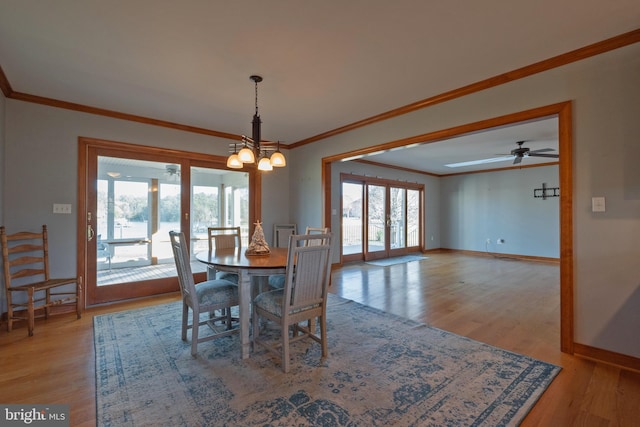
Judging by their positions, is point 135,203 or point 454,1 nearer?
point 454,1

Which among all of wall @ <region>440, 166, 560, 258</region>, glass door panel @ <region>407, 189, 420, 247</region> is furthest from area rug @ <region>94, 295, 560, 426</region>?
wall @ <region>440, 166, 560, 258</region>

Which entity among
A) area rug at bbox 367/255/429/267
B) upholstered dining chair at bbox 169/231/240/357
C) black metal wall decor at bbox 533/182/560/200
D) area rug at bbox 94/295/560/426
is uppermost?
black metal wall decor at bbox 533/182/560/200

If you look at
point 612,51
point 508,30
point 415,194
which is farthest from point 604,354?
point 415,194

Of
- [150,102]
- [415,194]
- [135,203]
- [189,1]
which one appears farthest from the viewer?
[415,194]

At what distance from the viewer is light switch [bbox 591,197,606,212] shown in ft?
7.44

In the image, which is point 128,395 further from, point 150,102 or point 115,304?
point 150,102

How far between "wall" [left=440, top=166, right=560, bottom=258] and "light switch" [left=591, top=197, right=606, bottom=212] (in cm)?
499

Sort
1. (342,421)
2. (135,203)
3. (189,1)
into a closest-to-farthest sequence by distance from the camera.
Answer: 1. (342,421)
2. (189,1)
3. (135,203)

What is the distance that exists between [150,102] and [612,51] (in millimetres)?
4357

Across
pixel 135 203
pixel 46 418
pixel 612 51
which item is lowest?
pixel 46 418

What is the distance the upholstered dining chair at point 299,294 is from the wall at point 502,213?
6.54 m

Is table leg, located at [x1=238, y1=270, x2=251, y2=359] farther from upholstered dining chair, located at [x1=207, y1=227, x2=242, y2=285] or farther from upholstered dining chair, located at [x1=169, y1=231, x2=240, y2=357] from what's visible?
upholstered dining chair, located at [x1=207, y1=227, x2=242, y2=285]

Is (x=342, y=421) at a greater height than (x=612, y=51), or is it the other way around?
(x=612, y=51)

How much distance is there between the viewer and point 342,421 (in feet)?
5.32
